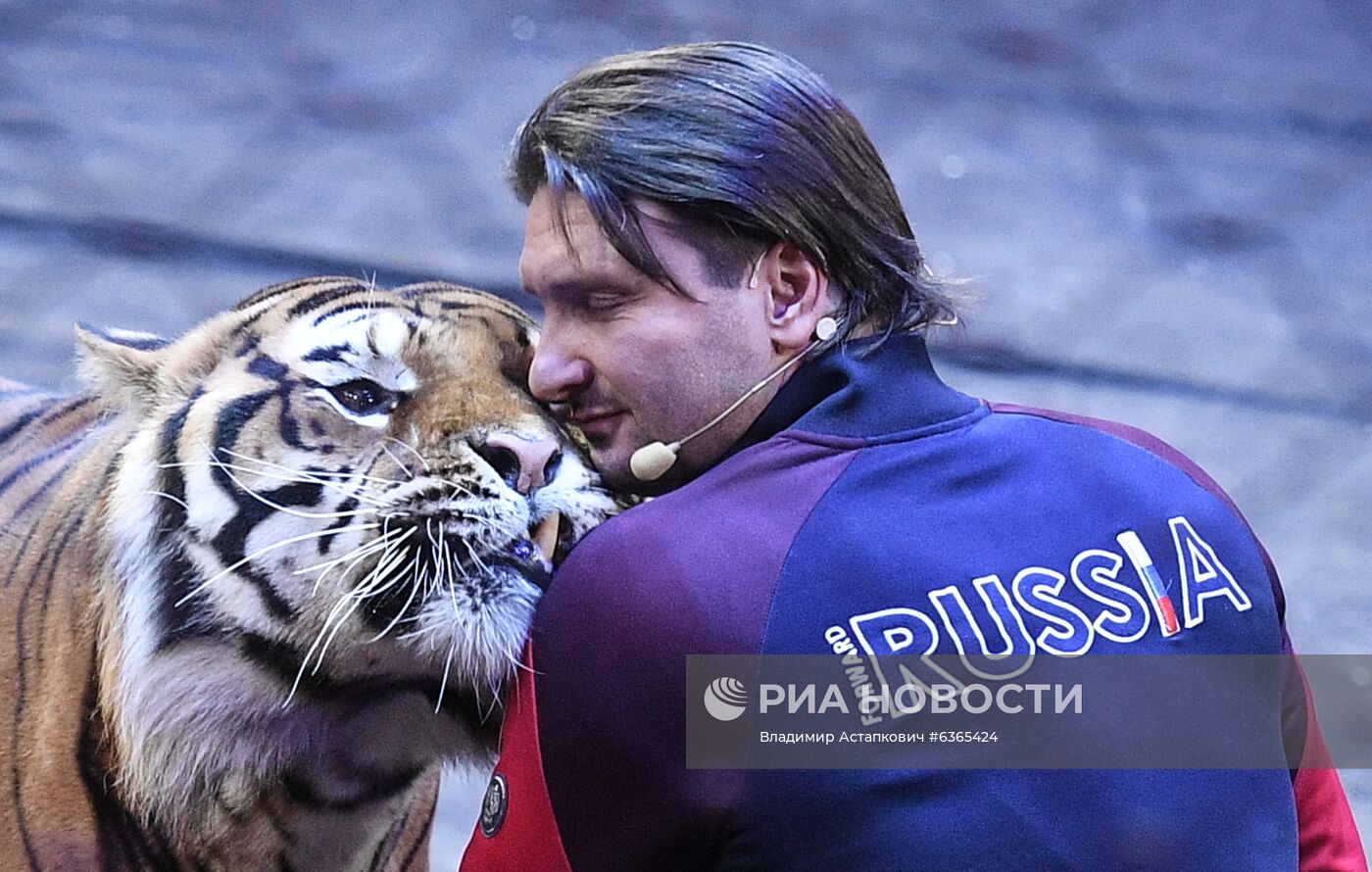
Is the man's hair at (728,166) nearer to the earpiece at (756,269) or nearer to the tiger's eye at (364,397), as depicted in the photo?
the earpiece at (756,269)

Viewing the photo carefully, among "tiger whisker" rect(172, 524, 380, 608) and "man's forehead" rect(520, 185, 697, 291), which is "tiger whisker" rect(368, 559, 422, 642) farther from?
"man's forehead" rect(520, 185, 697, 291)

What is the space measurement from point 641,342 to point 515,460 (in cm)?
11

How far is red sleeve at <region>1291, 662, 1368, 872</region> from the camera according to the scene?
944 millimetres

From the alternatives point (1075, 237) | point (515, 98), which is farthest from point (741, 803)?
point (1075, 237)

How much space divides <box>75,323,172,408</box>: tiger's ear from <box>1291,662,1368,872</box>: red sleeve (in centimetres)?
80

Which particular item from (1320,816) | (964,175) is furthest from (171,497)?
(964,175)

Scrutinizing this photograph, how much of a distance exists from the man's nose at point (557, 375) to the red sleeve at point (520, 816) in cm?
18

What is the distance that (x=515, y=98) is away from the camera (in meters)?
2.01

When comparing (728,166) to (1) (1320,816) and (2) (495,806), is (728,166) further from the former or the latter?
(1) (1320,816)

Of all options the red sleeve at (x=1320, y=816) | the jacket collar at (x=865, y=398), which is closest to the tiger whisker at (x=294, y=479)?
the jacket collar at (x=865, y=398)

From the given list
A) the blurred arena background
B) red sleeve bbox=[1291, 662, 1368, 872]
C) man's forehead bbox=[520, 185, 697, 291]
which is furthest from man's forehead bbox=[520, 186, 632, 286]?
the blurred arena background

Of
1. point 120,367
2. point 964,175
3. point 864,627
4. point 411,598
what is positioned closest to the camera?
point 864,627

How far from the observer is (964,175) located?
226cm

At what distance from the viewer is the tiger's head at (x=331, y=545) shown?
869 mm
